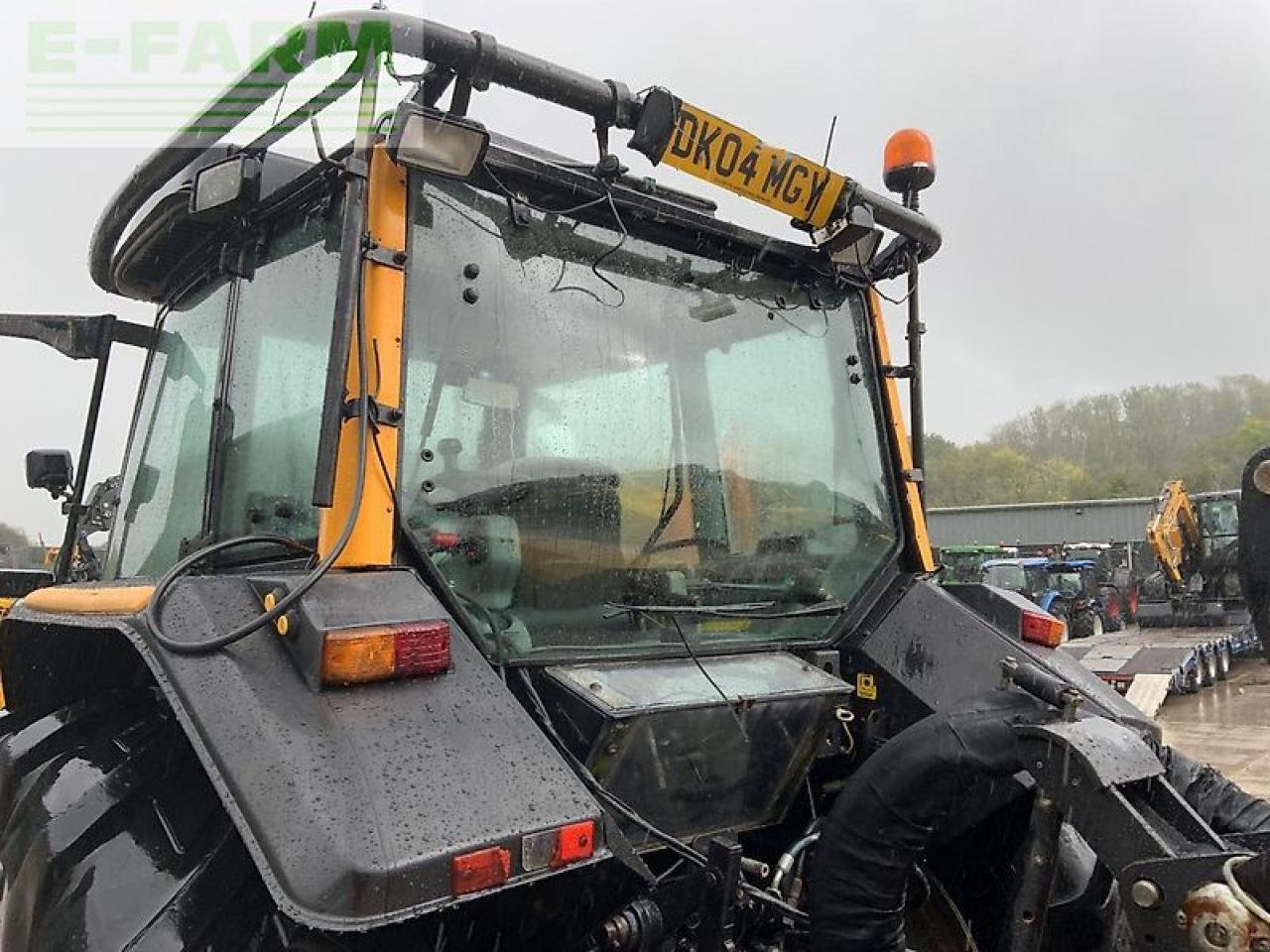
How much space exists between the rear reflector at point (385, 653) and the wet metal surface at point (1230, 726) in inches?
291

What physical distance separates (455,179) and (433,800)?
1408mm

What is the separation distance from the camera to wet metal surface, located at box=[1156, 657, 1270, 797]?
339 inches

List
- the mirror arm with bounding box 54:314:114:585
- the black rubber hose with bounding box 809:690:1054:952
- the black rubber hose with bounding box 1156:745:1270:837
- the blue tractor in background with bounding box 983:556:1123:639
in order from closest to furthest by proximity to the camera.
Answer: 1. the black rubber hose with bounding box 809:690:1054:952
2. the black rubber hose with bounding box 1156:745:1270:837
3. the mirror arm with bounding box 54:314:114:585
4. the blue tractor in background with bounding box 983:556:1123:639

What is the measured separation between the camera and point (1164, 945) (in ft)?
5.11

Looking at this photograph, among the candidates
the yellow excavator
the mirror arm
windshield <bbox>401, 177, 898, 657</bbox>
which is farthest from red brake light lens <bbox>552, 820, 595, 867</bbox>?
the yellow excavator

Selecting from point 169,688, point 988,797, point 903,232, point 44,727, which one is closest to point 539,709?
point 169,688

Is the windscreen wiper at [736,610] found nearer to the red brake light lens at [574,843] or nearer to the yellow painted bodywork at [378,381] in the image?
the yellow painted bodywork at [378,381]

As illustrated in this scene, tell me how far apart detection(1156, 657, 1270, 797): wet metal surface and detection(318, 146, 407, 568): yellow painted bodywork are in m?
7.38

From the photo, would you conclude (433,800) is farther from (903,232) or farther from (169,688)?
(903,232)

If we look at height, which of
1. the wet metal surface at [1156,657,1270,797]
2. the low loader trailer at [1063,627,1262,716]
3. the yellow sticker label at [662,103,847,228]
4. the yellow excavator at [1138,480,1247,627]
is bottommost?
the wet metal surface at [1156,657,1270,797]

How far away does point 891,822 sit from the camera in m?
2.01

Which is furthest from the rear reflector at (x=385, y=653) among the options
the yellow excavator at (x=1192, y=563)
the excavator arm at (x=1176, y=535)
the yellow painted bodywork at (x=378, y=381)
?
the excavator arm at (x=1176, y=535)

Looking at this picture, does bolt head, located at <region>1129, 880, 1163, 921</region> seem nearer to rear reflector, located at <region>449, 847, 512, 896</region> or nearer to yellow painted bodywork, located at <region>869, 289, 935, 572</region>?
rear reflector, located at <region>449, 847, 512, 896</region>

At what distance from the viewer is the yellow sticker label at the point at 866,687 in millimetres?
2756
